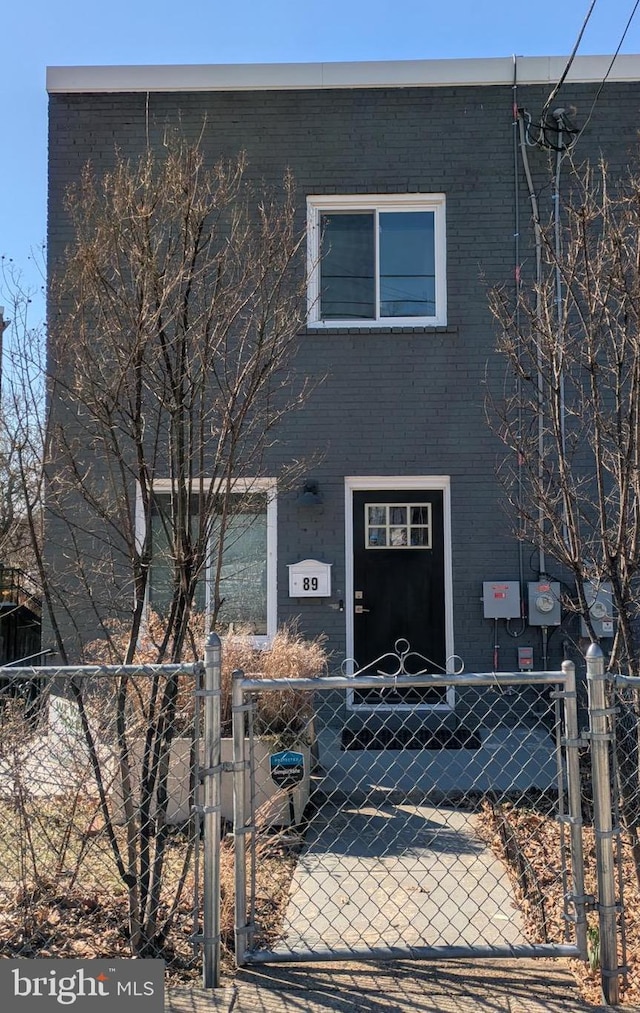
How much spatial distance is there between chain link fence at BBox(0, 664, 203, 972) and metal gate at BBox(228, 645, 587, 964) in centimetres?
38

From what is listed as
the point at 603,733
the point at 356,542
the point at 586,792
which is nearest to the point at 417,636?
the point at 356,542

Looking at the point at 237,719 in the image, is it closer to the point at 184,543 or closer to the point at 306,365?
the point at 184,543

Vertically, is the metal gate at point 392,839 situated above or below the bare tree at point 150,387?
below

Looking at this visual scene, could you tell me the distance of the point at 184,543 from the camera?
A: 11.9 ft

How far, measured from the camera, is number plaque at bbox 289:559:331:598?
7.82m

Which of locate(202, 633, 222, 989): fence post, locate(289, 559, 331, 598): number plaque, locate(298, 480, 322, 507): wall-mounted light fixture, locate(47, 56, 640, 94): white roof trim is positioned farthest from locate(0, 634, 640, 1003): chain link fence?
locate(47, 56, 640, 94): white roof trim

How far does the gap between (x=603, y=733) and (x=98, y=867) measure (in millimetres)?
2765

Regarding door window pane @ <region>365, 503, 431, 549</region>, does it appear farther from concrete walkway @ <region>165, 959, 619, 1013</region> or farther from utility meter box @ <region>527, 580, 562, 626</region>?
concrete walkway @ <region>165, 959, 619, 1013</region>

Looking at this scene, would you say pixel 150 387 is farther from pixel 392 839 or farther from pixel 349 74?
pixel 349 74

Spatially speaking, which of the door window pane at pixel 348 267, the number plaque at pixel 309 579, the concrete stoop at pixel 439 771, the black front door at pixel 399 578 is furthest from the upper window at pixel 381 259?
the concrete stoop at pixel 439 771

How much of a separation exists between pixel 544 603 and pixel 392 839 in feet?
11.4

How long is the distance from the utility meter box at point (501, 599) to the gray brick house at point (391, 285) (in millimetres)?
31

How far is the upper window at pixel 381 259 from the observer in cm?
826

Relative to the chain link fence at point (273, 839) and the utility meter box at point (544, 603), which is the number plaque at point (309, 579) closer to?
the utility meter box at point (544, 603)
